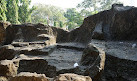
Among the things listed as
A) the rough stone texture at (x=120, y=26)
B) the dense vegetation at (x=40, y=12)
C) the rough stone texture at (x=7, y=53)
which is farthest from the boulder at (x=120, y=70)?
the dense vegetation at (x=40, y=12)

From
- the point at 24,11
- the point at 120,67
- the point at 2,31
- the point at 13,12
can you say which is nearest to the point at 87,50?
the point at 120,67

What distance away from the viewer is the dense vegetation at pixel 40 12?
19438mm

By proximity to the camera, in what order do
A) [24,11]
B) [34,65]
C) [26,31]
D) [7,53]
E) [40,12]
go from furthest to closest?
1. [40,12]
2. [24,11]
3. [26,31]
4. [7,53]
5. [34,65]

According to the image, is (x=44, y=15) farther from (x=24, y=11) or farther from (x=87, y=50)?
(x=87, y=50)

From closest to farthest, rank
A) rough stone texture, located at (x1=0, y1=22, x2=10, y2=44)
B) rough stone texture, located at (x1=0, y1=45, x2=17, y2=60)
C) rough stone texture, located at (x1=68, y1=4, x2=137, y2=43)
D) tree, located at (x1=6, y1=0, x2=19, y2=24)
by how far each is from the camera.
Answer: rough stone texture, located at (x1=68, y1=4, x2=137, y2=43)
rough stone texture, located at (x1=0, y1=45, x2=17, y2=60)
rough stone texture, located at (x1=0, y1=22, x2=10, y2=44)
tree, located at (x1=6, y1=0, x2=19, y2=24)

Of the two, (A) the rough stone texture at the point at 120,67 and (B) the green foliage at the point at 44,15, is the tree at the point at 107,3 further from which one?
(A) the rough stone texture at the point at 120,67

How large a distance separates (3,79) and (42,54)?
2.63 m

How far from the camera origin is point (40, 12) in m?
30.9

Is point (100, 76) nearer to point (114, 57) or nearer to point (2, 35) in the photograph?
point (114, 57)

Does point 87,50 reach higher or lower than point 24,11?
lower

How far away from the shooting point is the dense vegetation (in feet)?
63.8

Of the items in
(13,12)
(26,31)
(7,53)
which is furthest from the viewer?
(13,12)

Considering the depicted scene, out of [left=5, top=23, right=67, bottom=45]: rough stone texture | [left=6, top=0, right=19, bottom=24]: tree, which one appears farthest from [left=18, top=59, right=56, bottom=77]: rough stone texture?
[left=6, top=0, right=19, bottom=24]: tree

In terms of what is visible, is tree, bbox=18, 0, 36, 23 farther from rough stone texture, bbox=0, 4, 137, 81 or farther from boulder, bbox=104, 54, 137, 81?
boulder, bbox=104, 54, 137, 81
